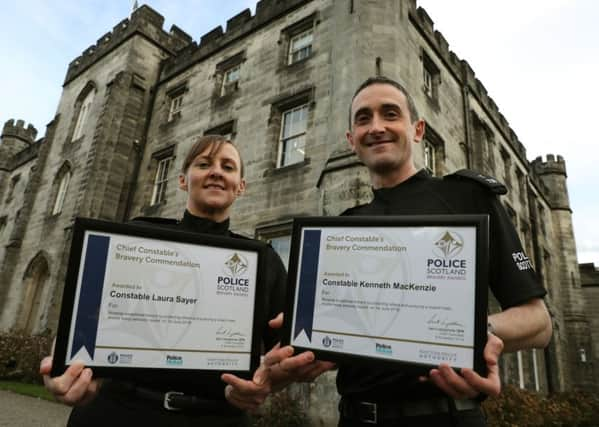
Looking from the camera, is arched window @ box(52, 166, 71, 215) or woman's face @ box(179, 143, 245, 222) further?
arched window @ box(52, 166, 71, 215)

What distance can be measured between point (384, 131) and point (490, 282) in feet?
3.14

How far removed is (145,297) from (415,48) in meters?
12.0

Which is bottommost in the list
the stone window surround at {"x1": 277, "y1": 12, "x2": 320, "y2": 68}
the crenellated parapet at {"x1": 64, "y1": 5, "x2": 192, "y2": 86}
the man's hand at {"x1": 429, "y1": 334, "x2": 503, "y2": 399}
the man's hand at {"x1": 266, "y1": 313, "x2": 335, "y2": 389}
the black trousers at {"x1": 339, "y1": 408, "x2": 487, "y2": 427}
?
the black trousers at {"x1": 339, "y1": 408, "x2": 487, "y2": 427}

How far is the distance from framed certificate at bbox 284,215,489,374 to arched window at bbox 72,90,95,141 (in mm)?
19329

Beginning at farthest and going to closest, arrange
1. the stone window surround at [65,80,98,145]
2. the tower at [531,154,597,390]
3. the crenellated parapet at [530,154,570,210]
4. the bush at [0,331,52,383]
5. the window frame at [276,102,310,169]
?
the crenellated parapet at [530,154,570,210] < the tower at [531,154,597,390] < the stone window surround at [65,80,98,145] < the bush at [0,331,52,383] < the window frame at [276,102,310,169]

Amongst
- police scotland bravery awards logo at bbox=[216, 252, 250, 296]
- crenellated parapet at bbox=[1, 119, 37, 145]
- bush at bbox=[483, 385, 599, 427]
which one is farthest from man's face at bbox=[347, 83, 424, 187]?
crenellated parapet at bbox=[1, 119, 37, 145]

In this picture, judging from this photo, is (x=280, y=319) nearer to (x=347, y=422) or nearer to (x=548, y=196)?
(x=347, y=422)

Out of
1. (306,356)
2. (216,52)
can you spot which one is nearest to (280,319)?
(306,356)

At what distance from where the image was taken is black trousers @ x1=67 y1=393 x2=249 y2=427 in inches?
69.8

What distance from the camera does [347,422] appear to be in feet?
5.90

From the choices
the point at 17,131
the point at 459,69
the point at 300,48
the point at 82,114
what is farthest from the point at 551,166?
the point at 17,131

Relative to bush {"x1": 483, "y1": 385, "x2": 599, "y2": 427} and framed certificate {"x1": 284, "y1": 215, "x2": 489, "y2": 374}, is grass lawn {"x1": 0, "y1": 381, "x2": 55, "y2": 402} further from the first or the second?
framed certificate {"x1": 284, "y1": 215, "x2": 489, "y2": 374}

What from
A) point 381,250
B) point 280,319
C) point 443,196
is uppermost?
point 443,196
